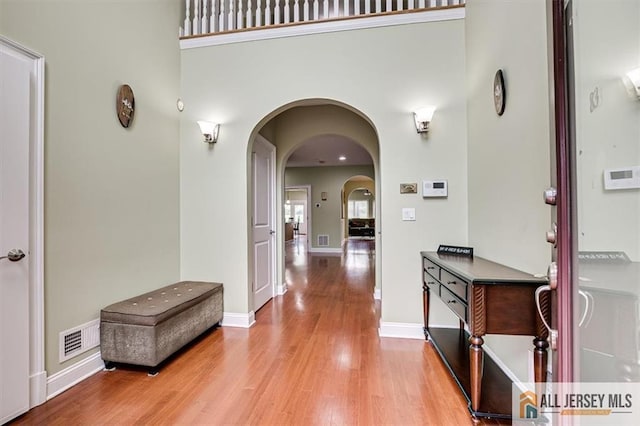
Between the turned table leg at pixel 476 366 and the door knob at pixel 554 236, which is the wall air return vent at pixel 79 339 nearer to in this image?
the turned table leg at pixel 476 366


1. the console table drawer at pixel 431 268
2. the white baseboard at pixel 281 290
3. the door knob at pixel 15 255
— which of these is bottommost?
the white baseboard at pixel 281 290

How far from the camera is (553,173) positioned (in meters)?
0.87

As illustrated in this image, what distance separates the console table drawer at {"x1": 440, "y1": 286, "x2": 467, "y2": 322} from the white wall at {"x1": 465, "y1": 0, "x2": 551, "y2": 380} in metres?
0.43

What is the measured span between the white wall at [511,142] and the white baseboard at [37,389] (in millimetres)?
2979

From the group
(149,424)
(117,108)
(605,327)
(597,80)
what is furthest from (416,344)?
(117,108)

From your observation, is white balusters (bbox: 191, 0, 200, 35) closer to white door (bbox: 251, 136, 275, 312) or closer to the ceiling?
white door (bbox: 251, 136, 275, 312)

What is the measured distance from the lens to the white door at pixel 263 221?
10.8ft

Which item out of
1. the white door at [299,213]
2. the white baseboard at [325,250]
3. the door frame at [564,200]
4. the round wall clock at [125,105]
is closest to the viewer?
the door frame at [564,200]

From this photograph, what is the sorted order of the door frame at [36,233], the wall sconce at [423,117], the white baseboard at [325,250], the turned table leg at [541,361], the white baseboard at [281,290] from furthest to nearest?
the white baseboard at [325,250] < the white baseboard at [281,290] < the wall sconce at [423,117] < the door frame at [36,233] < the turned table leg at [541,361]

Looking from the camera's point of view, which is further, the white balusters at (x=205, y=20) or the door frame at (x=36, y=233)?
the white balusters at (x=205, y=20)

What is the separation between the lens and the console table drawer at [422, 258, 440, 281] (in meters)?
2.04

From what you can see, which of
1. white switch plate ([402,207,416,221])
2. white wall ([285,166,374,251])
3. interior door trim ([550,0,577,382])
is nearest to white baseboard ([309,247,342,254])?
white wall ([285,166,374,251])

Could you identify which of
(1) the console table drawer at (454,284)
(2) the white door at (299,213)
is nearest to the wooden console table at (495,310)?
(1) the console table drawer at (454,284)

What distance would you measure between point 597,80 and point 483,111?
4.56 feet
